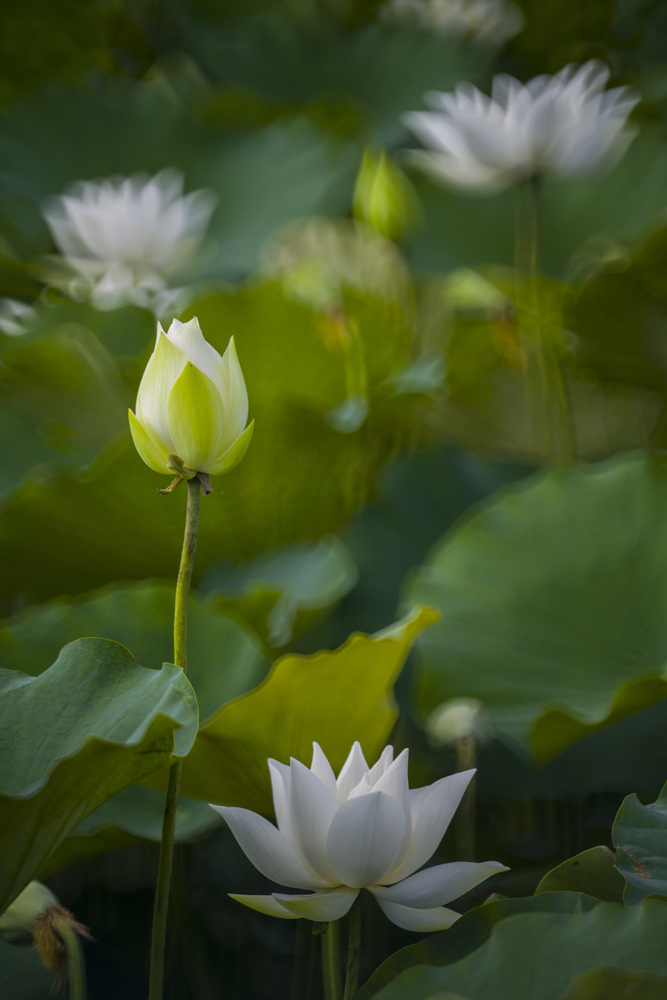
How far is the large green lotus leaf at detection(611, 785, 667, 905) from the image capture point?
371 mm

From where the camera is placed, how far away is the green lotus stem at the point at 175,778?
15.1 inches

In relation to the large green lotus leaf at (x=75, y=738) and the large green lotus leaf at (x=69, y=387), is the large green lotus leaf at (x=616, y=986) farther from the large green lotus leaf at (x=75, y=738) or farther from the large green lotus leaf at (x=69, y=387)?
the large green lotus leaf at (x=69, y=387)

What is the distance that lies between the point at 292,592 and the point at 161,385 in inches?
9.9

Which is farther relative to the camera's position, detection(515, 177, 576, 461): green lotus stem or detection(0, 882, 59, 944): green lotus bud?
detection(515, 177, 576, 461): green lotus stem

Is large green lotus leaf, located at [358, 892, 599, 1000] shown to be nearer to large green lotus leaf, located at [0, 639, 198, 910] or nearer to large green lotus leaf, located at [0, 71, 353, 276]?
large green lotus leaf, located at [0, 639, 198, 910]

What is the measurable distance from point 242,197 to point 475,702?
2.95 ft

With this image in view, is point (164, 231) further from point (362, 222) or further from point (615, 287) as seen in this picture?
point (615, 287)

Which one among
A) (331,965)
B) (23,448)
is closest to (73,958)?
(331,965)

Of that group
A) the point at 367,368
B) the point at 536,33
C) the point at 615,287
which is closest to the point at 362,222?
the point at 367,368

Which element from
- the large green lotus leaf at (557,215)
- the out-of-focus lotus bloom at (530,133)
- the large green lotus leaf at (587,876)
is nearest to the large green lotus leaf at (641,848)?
the large green lotus leaf at (587,876)

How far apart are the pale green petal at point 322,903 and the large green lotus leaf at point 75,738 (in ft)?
0.26

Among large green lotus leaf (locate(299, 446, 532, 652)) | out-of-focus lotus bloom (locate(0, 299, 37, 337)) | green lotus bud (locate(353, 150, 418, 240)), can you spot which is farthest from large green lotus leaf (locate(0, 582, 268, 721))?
green lotus bud (locate(353, 150, 418, 240))

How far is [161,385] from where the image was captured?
15.4 inches

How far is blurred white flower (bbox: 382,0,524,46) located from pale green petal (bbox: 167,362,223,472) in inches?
49.5
